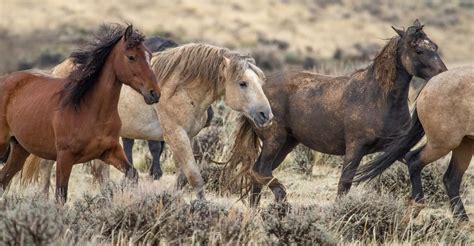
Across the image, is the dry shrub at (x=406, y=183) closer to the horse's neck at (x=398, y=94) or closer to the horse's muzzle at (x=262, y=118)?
the horse's neck at (x=398, y=94)

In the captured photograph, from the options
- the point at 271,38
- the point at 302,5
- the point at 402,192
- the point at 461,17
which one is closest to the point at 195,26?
the point at 271,38

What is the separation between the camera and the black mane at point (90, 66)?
798 centimetres

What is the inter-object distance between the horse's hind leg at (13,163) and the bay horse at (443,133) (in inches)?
129

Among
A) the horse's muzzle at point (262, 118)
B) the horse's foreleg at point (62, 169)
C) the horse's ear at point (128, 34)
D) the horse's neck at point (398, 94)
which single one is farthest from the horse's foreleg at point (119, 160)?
the horse's neck at point (398, 94)

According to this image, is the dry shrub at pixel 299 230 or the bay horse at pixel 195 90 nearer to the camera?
the dry shrub at pixel 299 230

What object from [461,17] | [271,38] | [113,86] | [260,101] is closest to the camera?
[113,86]

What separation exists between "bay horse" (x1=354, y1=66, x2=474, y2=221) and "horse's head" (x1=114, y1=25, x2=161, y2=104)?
246 centimetres

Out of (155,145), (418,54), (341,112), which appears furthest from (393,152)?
(155,145)

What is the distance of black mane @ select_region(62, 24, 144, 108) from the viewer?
7984 millimetres

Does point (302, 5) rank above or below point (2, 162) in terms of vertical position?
below

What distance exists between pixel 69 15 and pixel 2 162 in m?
36.7

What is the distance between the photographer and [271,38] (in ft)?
146

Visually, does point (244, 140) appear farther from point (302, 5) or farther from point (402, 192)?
point (302, 5)

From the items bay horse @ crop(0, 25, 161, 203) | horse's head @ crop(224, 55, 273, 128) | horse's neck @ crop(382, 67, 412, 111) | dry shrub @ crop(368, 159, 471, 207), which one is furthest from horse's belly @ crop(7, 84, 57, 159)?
dry shrub @ crop(368, 159, 471, 207)
